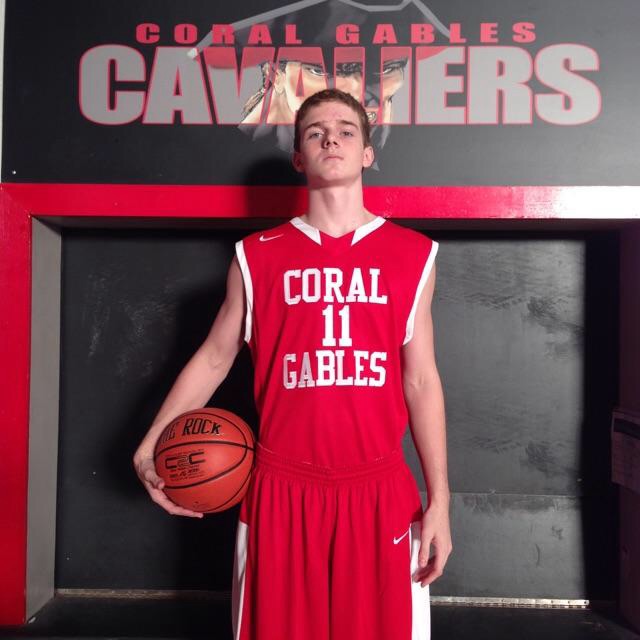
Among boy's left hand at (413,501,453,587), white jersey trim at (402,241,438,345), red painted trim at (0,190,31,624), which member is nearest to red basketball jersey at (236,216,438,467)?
white jersey trim at (402,241,438,345)

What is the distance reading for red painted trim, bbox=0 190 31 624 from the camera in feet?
8.11

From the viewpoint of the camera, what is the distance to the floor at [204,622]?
2.50 metres

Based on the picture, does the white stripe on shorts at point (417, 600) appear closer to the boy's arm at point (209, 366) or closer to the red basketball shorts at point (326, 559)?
the red basketball shorts at point (326, 559)

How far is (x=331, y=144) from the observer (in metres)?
1.86

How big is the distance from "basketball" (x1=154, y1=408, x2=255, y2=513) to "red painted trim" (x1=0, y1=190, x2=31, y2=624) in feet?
3.28

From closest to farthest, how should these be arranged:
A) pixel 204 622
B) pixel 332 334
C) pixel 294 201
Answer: pixel 332 334
pixel 294 201
pixel 204 622

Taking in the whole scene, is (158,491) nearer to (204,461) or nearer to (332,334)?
(204,461)

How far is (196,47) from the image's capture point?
247cm

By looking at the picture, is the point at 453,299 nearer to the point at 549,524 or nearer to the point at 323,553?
the point at 549,524

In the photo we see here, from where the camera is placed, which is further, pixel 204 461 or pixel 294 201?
pixel 294 201

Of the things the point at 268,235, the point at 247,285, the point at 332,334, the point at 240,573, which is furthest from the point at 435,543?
the point at 268,235

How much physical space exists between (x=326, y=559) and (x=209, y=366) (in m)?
0.67

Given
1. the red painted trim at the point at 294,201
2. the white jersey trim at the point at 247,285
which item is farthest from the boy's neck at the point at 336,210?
the red painted trim at the point at 294,201

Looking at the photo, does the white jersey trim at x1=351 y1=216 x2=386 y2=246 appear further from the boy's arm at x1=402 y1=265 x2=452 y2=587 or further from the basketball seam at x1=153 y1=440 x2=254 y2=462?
the basketball seam at x1=153 y1=440 x2=254 y2=462
